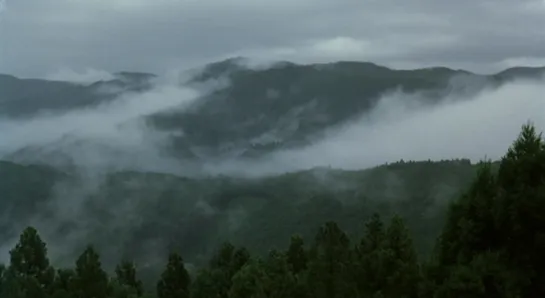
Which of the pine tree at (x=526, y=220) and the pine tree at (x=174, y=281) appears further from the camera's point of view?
the pine tree at (x=174, y=281)

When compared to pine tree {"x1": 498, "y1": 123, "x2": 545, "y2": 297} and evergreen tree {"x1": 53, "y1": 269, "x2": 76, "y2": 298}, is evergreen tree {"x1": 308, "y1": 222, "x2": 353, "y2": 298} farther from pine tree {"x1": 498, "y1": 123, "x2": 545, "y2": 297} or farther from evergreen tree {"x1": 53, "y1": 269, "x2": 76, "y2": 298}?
evergreen tree {"x1": 53, "y1": 269, "x2": 76, "y2": 298}

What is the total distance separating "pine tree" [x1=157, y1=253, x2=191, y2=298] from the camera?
140 ft

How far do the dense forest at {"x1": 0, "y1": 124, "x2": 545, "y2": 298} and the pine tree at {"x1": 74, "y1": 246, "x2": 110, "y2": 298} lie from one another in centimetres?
4

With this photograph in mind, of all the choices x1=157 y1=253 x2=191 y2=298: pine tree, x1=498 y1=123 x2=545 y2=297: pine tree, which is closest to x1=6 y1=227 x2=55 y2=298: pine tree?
x1=157 y1=253 x2=191 y2=298: pine tree

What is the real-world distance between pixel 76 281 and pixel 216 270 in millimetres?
14685

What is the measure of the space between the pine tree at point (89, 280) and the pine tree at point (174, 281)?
38.9 ft

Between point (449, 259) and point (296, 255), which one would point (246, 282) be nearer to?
point (296, 255)

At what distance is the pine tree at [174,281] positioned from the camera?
140ft

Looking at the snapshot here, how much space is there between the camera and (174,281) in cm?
4306

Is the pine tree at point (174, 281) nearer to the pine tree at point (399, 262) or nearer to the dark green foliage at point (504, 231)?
the pine tree at point (399, 262)

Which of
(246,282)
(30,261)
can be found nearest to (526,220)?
(246,282)

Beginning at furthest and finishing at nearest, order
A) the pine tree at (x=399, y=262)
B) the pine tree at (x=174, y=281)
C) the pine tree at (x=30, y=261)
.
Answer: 1. the pine tree at (x=174, y=281)
2. the pine tree at (x=30, y=261)
3. the pine tree at (x=399, y=262)

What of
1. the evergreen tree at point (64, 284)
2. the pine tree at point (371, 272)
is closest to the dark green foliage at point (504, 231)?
the pine tree at point (371, 272)

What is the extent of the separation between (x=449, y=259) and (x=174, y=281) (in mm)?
31901
